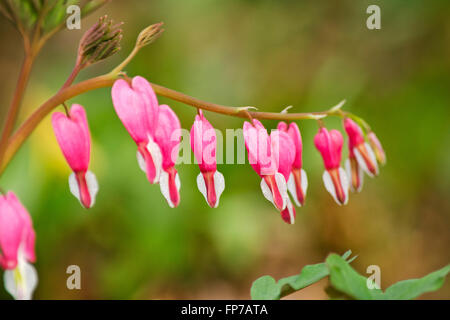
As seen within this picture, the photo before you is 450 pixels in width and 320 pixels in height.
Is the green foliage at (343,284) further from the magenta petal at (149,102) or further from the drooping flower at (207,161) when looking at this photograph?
the magenta petal at (149,102)

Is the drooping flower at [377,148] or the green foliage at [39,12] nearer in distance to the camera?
the green foliage at [39,12]

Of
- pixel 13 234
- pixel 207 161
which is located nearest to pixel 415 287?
pixel 207 161

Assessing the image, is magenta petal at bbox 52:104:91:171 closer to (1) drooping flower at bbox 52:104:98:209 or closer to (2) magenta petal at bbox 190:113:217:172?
(1) drooping flower at bbox 52:104:98:209

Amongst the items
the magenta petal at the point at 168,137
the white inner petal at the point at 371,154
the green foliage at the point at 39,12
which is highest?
the green foliage at the point at 39,12

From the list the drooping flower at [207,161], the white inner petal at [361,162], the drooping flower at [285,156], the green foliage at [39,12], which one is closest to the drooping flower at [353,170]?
the white inner petal at [361,162]

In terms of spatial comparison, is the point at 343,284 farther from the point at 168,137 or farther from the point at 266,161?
the point at 168,137

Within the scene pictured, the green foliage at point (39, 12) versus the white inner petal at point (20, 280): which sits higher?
the green foliage at point (39, 12)

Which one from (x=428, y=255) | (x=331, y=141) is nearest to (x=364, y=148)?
(x=331, y=141)
